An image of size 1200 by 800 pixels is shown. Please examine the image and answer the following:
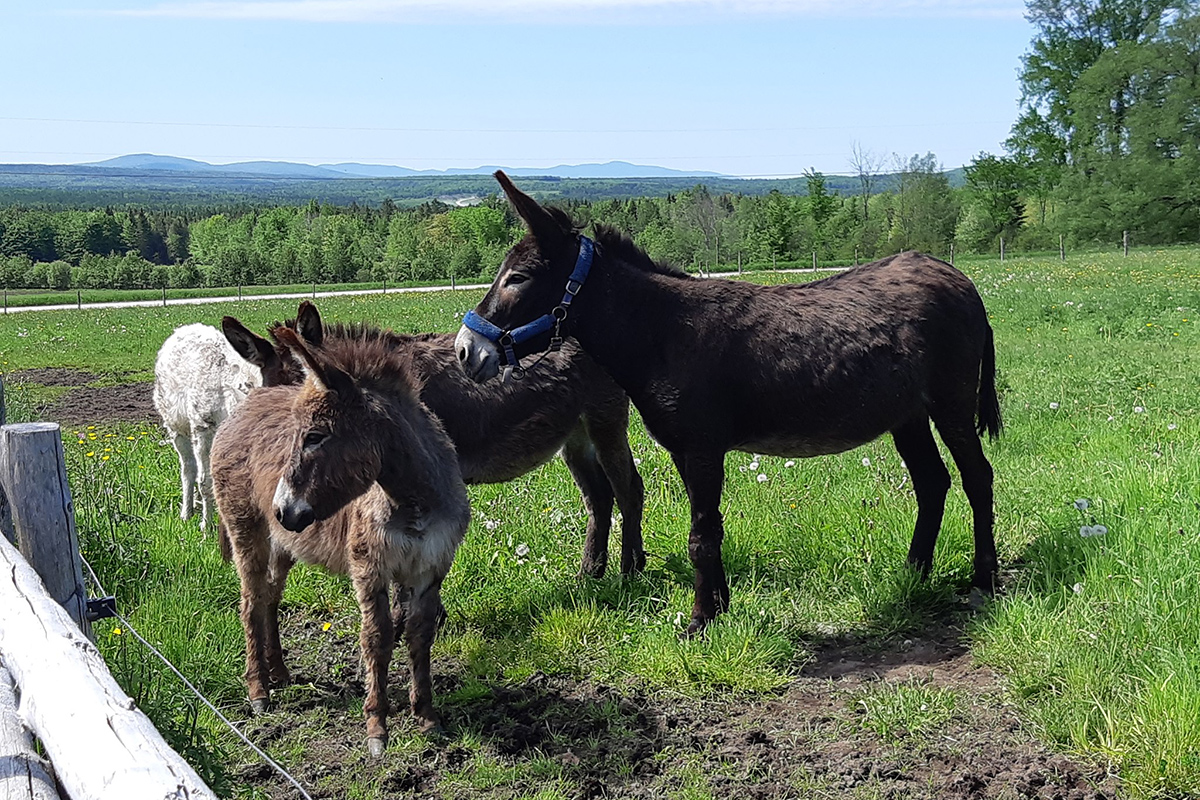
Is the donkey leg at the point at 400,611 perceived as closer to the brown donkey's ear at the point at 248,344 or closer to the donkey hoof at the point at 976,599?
the brown donkey's ear at the point at 248,344

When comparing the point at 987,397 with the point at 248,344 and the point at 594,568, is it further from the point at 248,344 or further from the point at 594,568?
the point at 248,344

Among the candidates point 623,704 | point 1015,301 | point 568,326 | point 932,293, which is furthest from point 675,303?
point 1015,301

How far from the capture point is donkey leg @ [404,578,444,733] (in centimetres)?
439

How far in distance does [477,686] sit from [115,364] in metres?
15.1

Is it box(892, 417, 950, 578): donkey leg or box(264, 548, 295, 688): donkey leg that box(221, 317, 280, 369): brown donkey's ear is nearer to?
box(264, 548, 295, 688): donkey leg

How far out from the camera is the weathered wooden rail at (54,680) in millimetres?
1883

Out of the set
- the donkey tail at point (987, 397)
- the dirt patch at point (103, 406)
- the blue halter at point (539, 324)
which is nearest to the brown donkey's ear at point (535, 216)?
the blue halter at point (539, 324)

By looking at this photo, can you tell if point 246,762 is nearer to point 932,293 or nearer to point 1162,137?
point 932,293

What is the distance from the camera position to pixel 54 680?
233 centimetres

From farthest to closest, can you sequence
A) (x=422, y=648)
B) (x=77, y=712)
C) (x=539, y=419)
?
1. (x=539, y=419)
2. (x=422, y=648)
3. (x=77, y=712)

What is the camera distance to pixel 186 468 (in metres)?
7.73

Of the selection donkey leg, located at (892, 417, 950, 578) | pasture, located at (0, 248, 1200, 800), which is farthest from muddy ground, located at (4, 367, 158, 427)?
donkey leg, located at (892, 417, 950, 578)

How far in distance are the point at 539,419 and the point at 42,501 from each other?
2977mm

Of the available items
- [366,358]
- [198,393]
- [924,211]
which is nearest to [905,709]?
[366,358]
